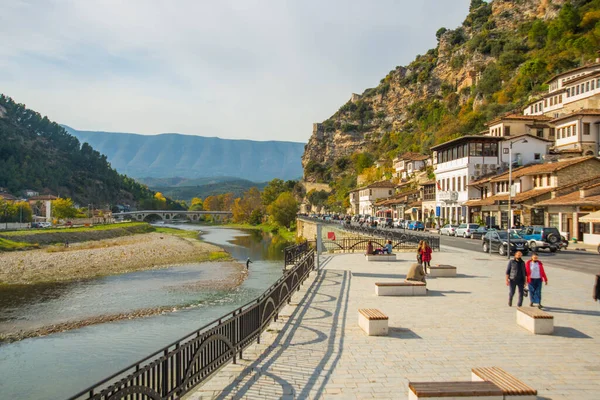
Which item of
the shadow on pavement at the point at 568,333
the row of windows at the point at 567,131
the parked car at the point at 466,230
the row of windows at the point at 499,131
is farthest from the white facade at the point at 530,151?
the shadow on pavement at the point at 568,333

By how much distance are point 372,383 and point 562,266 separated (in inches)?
830

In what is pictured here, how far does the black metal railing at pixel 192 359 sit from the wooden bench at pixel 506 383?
4.18 meters

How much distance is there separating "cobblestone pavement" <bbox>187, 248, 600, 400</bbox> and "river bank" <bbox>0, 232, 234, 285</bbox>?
3596cm

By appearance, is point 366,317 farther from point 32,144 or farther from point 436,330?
point 32,144

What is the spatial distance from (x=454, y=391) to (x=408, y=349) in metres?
3.51

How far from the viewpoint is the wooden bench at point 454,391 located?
6172mm

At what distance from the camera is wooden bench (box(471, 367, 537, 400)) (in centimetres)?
639

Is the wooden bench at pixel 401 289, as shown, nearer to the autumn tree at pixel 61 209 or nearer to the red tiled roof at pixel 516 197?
the red tiled roof at pixel 516 197

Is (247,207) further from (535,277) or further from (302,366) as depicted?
(302,366)

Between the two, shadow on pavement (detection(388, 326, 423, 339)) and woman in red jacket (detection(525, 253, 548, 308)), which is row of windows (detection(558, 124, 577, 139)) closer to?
woman in red jacket (detection(525, 253, 548, 308))

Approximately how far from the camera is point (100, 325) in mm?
25969

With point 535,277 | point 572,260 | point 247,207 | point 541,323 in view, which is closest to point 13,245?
point 572,260

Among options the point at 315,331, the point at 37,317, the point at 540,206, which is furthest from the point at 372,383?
the point at 540,206

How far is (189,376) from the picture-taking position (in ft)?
24.2
